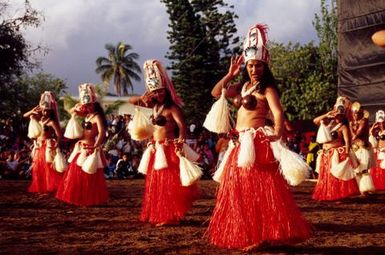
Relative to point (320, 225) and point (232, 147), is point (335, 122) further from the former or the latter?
point (232, 147)

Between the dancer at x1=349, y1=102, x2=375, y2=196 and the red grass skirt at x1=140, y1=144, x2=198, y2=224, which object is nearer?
the red grass skirt at x1=140, y1=144, x2=198, y2=224

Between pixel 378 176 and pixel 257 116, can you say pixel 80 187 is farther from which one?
pixel 378 176

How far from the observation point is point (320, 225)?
19.6 ft

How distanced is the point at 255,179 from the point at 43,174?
5.56 metres

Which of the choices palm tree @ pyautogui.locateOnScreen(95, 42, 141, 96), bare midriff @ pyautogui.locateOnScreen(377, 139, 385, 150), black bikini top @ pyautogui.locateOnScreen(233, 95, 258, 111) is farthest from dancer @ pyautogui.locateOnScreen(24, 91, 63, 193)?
palm tree @ pyautogui.locateOnScreen(95, 42, 141, 96)

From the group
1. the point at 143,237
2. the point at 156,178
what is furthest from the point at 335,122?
the point at 143,237

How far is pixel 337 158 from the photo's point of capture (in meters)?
7.93

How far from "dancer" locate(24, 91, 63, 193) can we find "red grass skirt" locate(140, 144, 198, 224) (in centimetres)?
322

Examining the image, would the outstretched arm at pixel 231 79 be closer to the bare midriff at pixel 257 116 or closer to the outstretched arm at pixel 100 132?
the bare midriff at pixel 257 116

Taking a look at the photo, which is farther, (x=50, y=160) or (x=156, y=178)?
(x=50, y=160)

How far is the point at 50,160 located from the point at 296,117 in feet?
72.7

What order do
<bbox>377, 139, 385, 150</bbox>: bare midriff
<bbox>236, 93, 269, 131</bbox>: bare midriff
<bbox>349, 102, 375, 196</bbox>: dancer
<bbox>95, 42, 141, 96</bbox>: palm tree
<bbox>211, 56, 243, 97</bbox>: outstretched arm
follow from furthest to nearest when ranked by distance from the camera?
1. <bbox>95, 42, 141, 96</bbox>: palm tree
2. <bbox>377, 139, 385, 150</bbox>: bare midriff
3. <bbox>349, 102, 375, 196</bbox>: dancer
4. <bbox>211, 56, 243, 97</bbox>: outstretched arm
5. <bbox>236, 93, 269, 131</bbox>: bare midriff

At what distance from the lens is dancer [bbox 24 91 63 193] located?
875 centimetres

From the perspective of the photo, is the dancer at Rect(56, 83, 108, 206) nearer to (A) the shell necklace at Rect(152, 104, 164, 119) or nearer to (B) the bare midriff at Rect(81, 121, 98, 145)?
(B) the bare midriff at Rect(81, 121, 98, 145)
